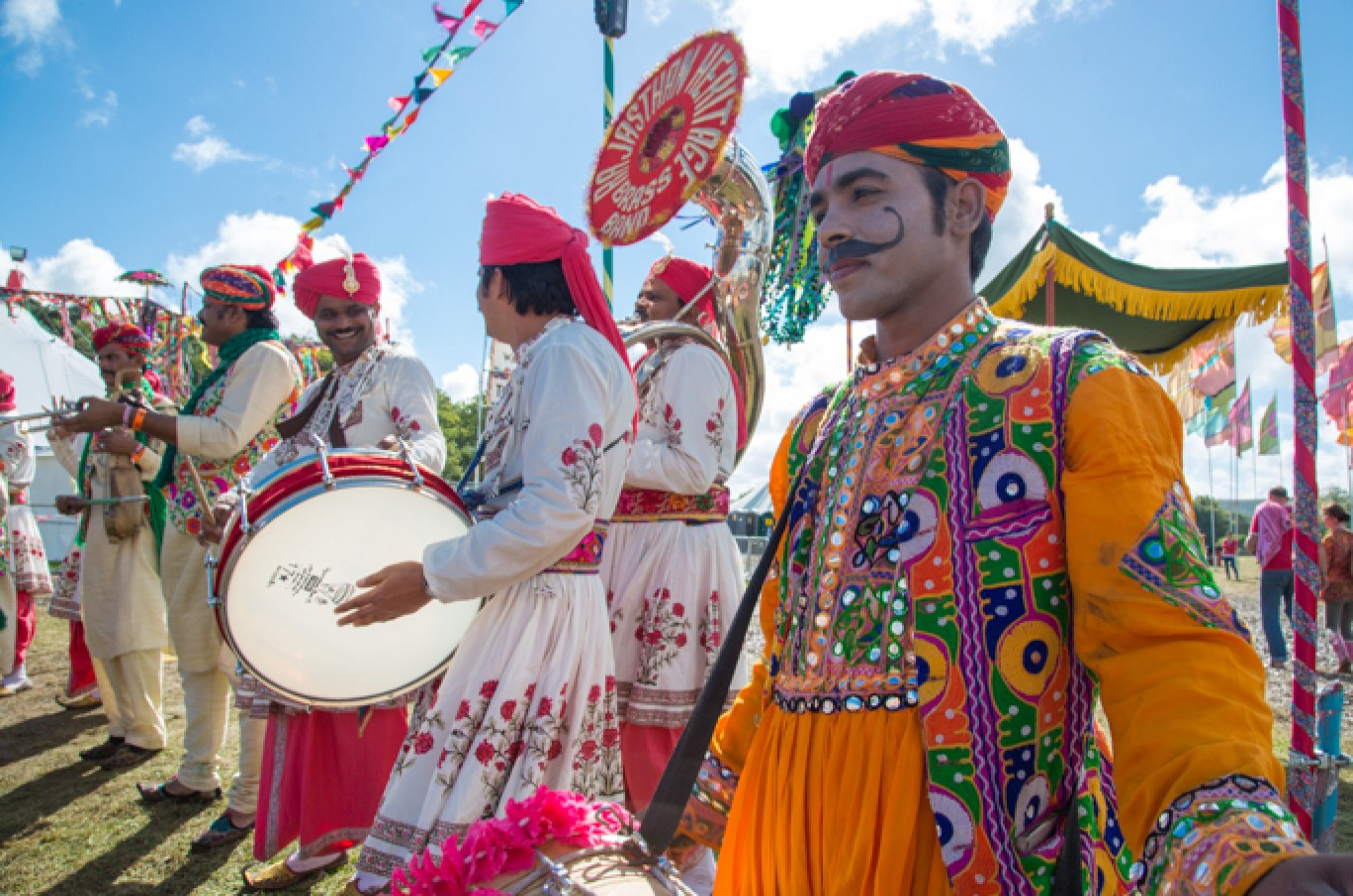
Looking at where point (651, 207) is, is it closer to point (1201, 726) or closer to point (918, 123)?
point (918, 123)

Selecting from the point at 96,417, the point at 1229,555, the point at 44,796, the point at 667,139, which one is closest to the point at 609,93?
the point at 667,139

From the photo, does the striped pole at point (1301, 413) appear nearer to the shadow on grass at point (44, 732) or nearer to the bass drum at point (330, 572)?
the bass drum at point (330, 572)

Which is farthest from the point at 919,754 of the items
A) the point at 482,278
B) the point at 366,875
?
the point at 482,278

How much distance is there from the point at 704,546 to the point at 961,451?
2325mm

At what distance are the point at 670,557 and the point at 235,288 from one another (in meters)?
2.66

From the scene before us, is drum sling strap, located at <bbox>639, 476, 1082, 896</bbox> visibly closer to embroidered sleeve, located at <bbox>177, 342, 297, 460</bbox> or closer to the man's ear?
the man's ear

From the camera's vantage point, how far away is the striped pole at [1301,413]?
111 inches

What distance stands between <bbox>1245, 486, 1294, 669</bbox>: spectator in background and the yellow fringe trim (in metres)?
3.30

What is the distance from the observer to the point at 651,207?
3.81 metres

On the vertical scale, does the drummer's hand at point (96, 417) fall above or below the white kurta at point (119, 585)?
above

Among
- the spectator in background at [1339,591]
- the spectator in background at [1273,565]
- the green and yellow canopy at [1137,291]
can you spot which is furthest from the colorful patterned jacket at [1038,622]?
the spectator in background at [1339,591]

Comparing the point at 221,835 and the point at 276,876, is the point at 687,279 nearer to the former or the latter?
the point at 276,876

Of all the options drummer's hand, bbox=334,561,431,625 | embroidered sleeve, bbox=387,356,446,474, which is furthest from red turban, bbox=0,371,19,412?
drummer's hand, bbox=334,561,431,625

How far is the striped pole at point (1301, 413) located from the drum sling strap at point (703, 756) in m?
2.34
